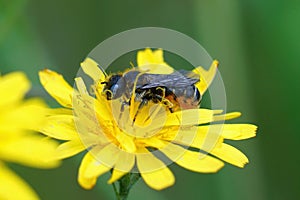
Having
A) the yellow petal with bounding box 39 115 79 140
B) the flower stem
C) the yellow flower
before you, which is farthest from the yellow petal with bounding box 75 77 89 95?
the flower stem

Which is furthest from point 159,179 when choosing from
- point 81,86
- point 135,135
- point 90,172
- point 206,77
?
point 206,77

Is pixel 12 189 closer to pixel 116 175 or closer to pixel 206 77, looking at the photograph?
pixel 116 175

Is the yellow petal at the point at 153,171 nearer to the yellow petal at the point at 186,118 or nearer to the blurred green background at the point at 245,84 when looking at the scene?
the yellow petal at the point at 186,118

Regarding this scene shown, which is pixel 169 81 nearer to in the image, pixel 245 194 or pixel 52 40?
pixel 245 194

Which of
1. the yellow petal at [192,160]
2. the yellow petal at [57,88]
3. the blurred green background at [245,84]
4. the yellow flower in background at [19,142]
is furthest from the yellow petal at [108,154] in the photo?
the blurred green background at [245,84]

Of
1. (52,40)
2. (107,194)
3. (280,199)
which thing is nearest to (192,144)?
(107,194)

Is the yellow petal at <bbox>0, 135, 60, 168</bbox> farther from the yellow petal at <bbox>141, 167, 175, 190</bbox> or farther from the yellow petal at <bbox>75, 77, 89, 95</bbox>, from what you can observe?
the yellow petal at <bbox>75, 77, 89, 95</bbox>
